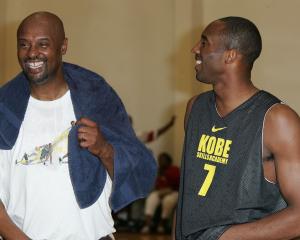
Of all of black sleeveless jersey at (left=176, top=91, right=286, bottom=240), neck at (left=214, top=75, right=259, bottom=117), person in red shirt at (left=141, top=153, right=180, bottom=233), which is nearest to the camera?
black sleeveless jersey at (left=176, top=91, right=286, bottom=240)

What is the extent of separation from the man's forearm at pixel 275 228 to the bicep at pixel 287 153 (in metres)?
0.05

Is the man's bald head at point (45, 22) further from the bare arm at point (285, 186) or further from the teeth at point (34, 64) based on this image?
the bare arm at point (285, 186)

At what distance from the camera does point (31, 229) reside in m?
3.46

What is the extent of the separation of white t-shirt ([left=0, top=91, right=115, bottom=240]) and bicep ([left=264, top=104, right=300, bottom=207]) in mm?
941

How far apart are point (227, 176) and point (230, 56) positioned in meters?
0.56

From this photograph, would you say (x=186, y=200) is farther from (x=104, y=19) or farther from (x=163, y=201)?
(x=104, y=19)

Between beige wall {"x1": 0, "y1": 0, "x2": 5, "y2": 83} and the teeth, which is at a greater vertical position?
the teeth

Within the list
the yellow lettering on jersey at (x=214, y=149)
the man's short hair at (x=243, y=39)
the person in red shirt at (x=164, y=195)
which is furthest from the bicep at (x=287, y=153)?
the person in red shirt at (x=164, y=195)

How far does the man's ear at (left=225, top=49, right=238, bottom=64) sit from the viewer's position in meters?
3.40

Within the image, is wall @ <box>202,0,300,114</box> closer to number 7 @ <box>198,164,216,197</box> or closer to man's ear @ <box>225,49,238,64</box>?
man's ear @ <box>225,49,238,64</box>

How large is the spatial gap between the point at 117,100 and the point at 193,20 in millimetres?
5704

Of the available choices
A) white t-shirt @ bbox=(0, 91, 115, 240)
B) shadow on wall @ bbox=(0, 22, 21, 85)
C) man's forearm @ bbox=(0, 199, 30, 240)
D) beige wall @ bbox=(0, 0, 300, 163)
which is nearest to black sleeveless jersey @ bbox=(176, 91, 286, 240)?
white t-shirt @ bbox=(0, 91, 115, 240)

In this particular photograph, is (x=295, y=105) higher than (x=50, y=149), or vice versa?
(x=50, y=149)

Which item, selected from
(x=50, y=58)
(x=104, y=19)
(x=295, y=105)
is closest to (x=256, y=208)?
(x=50, y=58)
